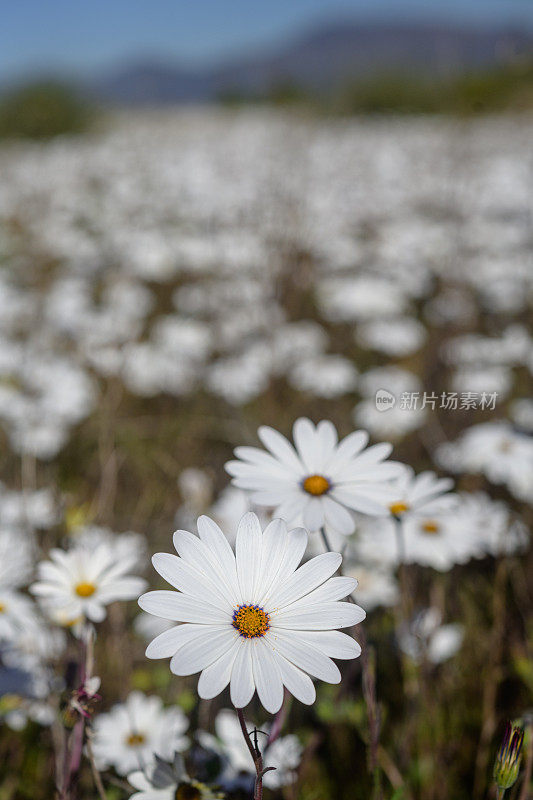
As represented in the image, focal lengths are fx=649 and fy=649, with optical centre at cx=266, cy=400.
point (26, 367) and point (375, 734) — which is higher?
point (26, 367)

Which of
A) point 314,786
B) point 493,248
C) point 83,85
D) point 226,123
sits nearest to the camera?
point 314,786

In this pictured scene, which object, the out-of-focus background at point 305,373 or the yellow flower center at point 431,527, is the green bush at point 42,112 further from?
the yellow flower center at point 431,527

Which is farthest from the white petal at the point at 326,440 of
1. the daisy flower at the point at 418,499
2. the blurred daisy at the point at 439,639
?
the blurred daisy at the point at 439,639

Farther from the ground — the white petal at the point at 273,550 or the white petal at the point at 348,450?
the white petal at the point at 348,450

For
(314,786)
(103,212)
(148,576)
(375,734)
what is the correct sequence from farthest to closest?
(103,212) → (148,576) → (314,786) → (375,734)

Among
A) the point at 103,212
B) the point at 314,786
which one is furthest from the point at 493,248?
the point at 314,786

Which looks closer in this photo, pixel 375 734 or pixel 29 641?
pixel 375 734

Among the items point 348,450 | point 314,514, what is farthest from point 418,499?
point 314,514

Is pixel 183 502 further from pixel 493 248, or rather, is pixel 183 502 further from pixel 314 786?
pixel 493 248
